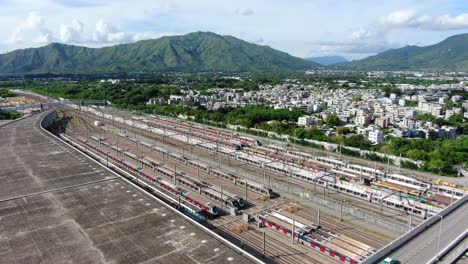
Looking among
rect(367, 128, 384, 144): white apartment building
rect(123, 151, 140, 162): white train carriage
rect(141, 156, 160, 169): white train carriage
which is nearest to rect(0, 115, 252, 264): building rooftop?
rect(141, 156, 160, 169): white train carriage

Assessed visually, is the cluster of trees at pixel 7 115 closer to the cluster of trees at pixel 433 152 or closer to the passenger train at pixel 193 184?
the passenger train at pixel 193 184

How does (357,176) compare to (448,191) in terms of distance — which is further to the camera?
(357,176)

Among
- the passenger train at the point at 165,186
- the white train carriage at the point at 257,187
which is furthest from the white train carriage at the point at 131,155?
the white train carriage at the point at 257,187

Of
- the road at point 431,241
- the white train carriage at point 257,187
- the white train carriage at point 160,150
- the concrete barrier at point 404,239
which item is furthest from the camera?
the white train carriage at point 160,150

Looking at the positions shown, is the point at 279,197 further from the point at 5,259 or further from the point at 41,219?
the point at 5,259

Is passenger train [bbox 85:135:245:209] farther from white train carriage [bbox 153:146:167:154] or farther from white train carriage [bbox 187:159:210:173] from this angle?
white train carriage [bbox 153:146:167:154]

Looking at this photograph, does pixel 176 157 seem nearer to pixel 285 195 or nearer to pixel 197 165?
pixel 197 165

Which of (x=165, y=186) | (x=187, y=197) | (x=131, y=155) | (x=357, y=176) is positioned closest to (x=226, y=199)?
(x=187, y=197)

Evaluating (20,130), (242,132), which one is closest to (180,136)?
(242,132)
